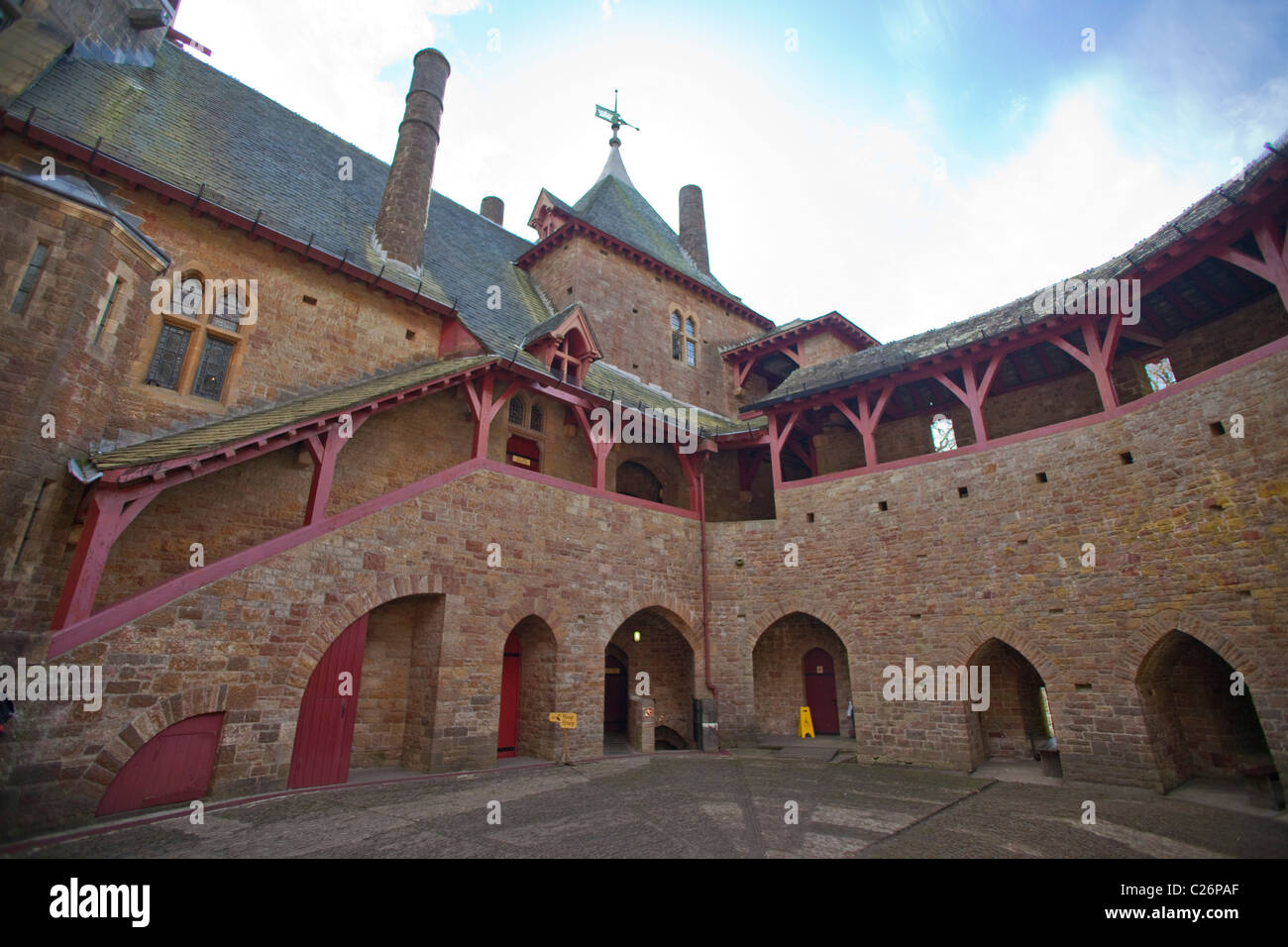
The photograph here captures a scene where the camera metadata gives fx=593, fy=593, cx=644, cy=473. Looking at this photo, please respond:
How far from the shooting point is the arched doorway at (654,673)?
1518 cm

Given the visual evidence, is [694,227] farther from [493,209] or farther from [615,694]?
[615,694]

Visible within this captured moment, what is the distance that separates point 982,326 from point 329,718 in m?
14.4

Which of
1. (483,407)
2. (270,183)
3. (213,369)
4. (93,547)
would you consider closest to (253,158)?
(270,183)

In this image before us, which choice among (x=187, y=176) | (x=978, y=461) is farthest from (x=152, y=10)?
(x=978, y=461)

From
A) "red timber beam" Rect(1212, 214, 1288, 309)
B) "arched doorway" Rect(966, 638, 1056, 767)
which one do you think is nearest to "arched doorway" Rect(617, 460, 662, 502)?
"arched doorway" Rect(966, 638, 1056, 767)

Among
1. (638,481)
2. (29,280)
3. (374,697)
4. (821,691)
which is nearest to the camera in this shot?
(29,280)

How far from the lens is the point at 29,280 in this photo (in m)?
7.73

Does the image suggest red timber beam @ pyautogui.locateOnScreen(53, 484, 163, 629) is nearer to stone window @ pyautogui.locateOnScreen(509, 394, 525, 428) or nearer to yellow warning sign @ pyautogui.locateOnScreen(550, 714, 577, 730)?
yellow warning sign @ pyautogui.locateOnScreen(550, 714, 577, 730)

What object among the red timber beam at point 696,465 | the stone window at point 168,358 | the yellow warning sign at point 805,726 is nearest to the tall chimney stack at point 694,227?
the red timber beam at point 696,465

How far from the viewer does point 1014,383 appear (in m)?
14.8

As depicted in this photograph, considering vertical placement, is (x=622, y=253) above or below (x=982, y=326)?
above

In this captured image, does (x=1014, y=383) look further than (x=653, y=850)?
Yes
